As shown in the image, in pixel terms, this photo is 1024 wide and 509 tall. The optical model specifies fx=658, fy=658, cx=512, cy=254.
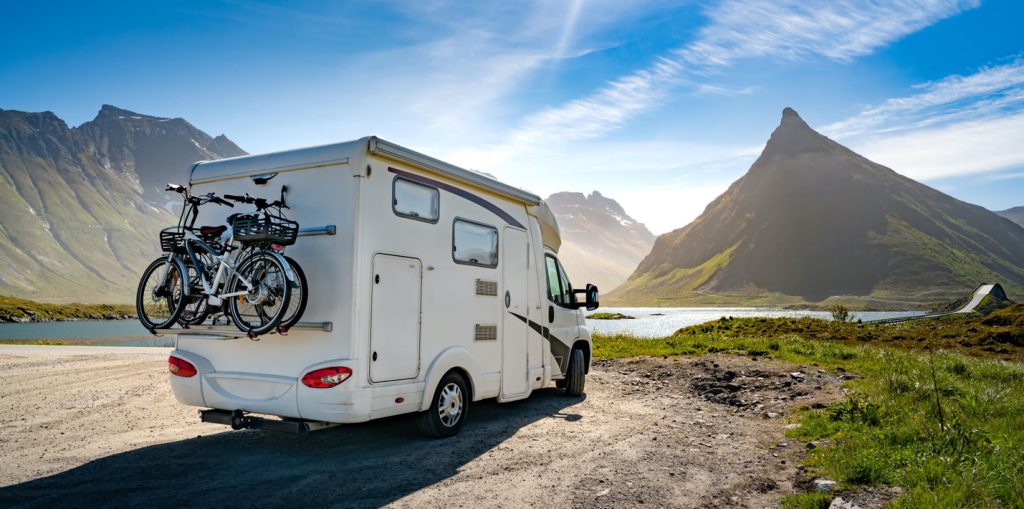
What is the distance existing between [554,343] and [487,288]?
2215mm

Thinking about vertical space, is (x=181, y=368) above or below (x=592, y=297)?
below

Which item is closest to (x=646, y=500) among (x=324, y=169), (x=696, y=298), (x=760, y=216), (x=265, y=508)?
(x=265, y=508)

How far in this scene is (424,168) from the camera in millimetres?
7535

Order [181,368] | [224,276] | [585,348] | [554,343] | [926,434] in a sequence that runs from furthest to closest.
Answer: [585,348]
[554,343]
[181,368]
[224,276]
[926,434]

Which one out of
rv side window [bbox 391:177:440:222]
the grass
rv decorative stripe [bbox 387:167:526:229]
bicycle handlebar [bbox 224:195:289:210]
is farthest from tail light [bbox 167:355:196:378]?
the grass

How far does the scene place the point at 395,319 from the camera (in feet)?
22.8

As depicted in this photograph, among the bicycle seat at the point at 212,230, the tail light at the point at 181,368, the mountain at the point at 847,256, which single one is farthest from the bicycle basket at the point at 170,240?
the mountain at the point at 847,256

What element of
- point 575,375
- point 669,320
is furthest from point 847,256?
point 575,375

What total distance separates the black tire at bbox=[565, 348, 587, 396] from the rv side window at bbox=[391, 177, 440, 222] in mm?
4386

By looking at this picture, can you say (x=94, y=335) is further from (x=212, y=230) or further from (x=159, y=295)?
(x=212, y=230)

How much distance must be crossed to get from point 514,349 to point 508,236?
156 centimetres

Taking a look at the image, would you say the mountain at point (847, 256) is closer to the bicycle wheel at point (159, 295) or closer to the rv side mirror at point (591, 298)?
→ the rv side mirror at point (591, 298)

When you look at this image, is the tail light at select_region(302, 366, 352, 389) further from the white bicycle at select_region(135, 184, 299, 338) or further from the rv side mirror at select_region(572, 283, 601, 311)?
the rv side mirror at select_region(572, 283, 601, 311)

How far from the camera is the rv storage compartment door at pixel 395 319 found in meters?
6.67
